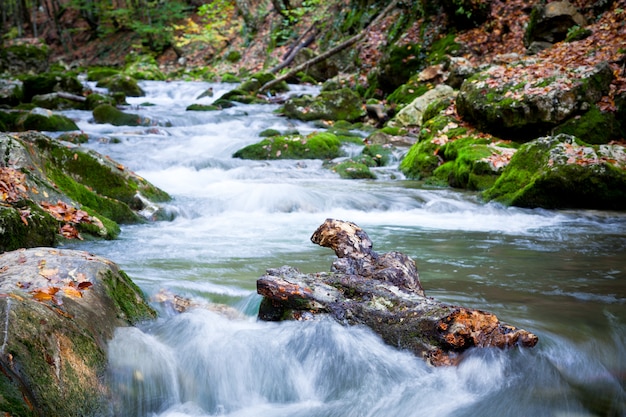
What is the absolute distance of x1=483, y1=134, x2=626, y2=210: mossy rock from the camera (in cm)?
714

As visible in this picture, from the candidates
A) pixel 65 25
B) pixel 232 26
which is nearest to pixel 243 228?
pixel 232 26

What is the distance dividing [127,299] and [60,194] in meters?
3.12

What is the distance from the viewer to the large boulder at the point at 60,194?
15.8ft

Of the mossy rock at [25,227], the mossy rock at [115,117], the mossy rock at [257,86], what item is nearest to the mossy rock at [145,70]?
the mossy rock at [257,86]

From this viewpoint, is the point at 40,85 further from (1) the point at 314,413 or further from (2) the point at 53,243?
(1) the point at 314,413

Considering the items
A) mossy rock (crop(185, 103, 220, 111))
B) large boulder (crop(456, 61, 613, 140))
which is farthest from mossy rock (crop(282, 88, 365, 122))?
large boulder (crop(456, 61, 613, 140))

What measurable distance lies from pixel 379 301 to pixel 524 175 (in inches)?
219

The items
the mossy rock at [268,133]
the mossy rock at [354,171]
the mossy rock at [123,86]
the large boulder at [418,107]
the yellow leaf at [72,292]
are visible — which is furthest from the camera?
the mossy rock at [123,86]

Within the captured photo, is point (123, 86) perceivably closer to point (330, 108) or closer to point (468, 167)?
point (330, 108)

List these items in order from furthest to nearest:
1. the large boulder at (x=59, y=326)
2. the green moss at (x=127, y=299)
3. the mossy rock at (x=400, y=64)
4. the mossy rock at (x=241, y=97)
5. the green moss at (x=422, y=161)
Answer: the mossy rock at (x=241, y=97) → the mossy rock at (x=400, y=64) → the green moss at (x=422, y=161) → the green moss at (x=127, y=299) → the large boulder at (x=59, y=326)

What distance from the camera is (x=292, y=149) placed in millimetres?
12758

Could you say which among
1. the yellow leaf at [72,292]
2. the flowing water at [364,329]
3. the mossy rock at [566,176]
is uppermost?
the mossy rock at [566,176]

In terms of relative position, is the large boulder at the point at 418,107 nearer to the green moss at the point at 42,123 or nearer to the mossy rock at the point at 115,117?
the mossy rock at the point at 115,117

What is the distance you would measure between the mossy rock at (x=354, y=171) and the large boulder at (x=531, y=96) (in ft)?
8.18
